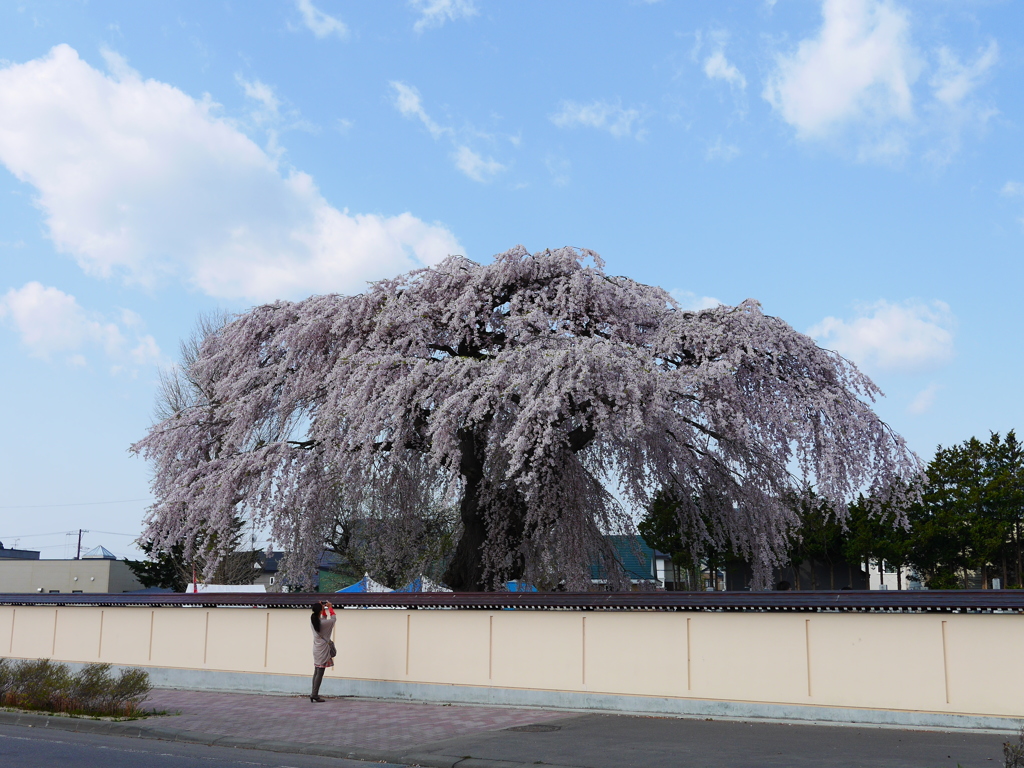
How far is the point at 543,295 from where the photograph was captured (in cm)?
1953

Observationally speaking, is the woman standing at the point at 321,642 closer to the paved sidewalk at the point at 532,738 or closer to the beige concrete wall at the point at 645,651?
the paved sidewalk at the point at 532,738

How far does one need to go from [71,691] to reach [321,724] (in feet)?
13.4

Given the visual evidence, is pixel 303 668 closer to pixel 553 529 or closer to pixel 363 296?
pixel 553 529

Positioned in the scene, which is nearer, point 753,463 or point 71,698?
point 71,698

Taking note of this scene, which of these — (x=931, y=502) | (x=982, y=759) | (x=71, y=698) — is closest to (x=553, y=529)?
(x=71, y=698)

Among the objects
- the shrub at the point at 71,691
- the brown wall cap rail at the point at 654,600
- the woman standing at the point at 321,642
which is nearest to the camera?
the brown wall cap rail at the point at 654,600

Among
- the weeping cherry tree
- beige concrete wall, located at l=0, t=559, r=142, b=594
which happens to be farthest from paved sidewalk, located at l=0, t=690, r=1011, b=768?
beige concrete wall, located at l=0, t=559, r=142, b=594

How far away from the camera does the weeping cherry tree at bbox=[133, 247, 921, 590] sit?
56.7ft

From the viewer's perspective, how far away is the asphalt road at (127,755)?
9.55m

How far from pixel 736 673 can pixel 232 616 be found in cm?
952

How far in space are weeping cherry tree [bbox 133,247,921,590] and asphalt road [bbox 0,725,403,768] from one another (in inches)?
272

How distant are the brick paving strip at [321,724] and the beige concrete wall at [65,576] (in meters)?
55.6

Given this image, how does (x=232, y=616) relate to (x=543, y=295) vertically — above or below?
below

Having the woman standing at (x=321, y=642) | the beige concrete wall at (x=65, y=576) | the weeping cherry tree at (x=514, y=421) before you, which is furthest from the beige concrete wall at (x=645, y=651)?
the beige concrete wall at (x=65, y=576)
